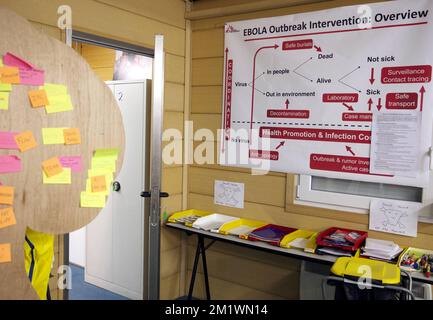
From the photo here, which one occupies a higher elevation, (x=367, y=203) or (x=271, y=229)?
(x=367, y=203)

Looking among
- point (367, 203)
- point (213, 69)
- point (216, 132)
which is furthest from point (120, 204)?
point (367, 203)

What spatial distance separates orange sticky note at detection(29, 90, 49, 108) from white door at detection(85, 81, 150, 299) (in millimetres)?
1421

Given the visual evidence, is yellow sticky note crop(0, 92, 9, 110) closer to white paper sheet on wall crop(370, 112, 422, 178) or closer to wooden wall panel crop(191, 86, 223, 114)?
wooden wall panel crop(191, 86, 223, 114)

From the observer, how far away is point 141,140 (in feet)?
10.7

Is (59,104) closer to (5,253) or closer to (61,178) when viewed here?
(61,178)

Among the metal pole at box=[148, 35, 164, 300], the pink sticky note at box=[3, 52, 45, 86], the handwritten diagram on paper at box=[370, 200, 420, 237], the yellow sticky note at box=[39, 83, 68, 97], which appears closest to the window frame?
the handwritten diagram on paper at box=[370, 200, 420, 237]

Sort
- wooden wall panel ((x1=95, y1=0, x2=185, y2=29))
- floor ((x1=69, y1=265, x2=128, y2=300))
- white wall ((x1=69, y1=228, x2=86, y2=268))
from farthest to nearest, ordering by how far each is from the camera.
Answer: white wall ((x1=69, y1=228, x2=86, y2=268)) < floor ((x1=69, y1=265, x2=128, y2=300)) < wooden wall panel ((x1=95, y1=0, x2=185, y2=29))

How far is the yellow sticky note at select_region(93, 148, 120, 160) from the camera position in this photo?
1.95 metres

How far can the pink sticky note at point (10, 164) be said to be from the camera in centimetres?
172

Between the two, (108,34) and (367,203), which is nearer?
(367,203)

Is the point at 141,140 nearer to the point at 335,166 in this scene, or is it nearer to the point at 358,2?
the point at 335,166

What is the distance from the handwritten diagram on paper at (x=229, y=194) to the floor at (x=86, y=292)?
1182mm

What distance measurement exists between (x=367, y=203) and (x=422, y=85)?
2.38 feet

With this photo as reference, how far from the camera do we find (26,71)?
1.77 meters
